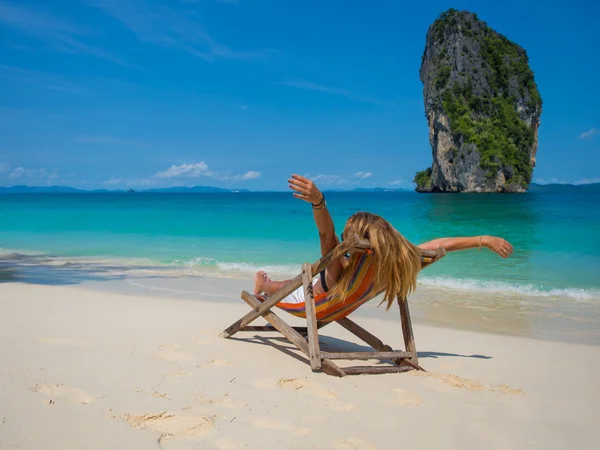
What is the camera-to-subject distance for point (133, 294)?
6.96 metres

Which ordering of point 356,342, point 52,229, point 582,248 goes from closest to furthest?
point 356,342
point 582,248
point 52,229

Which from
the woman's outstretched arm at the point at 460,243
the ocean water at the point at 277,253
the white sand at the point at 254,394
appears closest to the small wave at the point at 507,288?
the ocean water at the point at 277,253

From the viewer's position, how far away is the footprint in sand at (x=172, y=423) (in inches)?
97.3

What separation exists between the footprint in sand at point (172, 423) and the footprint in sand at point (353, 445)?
0.64 m

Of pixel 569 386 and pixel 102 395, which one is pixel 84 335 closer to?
pixel 102 395

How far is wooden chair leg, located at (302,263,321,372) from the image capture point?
3592 millimetres

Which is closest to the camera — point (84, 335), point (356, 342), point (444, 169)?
point (84, 335)

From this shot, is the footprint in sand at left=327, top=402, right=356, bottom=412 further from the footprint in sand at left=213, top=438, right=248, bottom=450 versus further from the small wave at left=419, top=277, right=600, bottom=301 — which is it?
the small wave at left=419, top=277, right=600, bottom=301

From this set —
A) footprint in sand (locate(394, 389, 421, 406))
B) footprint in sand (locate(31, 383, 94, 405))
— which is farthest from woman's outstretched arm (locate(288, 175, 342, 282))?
footprint in sand (locate(31, 383, 94, 405))

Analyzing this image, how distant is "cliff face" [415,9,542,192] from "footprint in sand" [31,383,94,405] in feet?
257

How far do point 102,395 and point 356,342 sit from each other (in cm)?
262

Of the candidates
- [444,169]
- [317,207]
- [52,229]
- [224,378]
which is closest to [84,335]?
[224,378]

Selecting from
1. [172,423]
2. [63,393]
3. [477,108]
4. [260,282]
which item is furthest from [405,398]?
[477,108]

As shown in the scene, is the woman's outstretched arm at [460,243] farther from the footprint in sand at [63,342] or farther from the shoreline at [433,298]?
the footprint in sand at [63,342]
